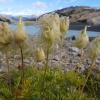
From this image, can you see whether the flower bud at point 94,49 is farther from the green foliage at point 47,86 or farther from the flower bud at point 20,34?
the green foliage at point 47,86

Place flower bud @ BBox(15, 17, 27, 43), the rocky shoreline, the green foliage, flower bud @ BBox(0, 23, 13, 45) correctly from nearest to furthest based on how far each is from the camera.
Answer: flower bud @ BBox(15, 17, 27, 43) → flower bud @ BBox(0, 23, 13, 45) → the green foliage → the rocky shoreline

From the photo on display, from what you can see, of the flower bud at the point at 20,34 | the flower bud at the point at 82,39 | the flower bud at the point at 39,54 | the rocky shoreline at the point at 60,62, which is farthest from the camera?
the rocky shoreline at the point at 60,62

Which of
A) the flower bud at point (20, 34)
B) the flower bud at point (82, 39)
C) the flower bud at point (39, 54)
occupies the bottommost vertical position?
the flower bud at point (39, 54)

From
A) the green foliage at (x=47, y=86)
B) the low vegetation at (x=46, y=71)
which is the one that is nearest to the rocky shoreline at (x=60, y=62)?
the low vegetation at (x=46, y=71)

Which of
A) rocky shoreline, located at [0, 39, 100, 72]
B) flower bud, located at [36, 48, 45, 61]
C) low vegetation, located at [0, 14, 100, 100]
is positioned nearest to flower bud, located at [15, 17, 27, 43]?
low vegetation, located at [0, 14, 100, 100]

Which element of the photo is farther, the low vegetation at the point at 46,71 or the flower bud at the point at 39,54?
the flower bud at the point at 39,54

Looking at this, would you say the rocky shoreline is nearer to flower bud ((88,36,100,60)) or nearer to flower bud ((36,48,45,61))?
flower bud ((36,48,45,61))

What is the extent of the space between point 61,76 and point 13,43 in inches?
105

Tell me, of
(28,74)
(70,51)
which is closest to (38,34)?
(28,74)

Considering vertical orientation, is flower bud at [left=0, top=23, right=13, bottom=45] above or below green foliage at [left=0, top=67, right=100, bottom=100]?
above

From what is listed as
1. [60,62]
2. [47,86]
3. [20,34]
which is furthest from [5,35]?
[60,62]

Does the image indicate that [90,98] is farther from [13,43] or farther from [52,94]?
[13,43]

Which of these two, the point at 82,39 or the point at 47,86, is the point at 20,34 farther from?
the point at 47,86

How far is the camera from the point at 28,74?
21.9ft
